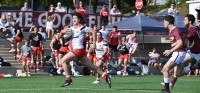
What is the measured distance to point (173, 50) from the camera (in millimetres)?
18156

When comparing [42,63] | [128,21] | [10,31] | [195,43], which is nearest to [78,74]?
[42,63]

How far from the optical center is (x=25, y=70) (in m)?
34.9

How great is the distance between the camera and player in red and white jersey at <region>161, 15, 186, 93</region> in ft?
59.8

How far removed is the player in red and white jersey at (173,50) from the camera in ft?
59.8

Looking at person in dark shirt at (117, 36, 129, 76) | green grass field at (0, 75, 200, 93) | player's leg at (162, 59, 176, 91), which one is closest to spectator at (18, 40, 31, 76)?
person in dark shirt at (117, 36, 129, 76)

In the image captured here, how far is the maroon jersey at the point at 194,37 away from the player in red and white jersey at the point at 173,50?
1.60 metres

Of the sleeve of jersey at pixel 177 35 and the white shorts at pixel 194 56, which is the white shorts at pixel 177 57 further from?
the white shorts at pixel 194 56

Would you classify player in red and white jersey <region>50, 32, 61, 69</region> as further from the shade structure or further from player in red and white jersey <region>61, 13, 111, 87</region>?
player in red and white jersey <region>61, 13, 111, 87</region>

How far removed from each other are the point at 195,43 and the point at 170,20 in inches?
99.3

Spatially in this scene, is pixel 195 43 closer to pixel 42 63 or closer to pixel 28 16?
pixel 42 63

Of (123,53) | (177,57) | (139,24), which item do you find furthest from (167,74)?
(139,24)

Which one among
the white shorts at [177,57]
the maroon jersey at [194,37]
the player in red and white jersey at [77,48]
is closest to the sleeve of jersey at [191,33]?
the maroon jersey at [194,37]

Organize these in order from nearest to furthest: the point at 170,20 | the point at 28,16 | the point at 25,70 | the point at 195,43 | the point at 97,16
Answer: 1. the point at 170,20
2. the point at 195,43
3. the point at 25,70
4. the point at 28,16
5. the point at 97,16

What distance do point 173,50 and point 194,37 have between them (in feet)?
9.55
